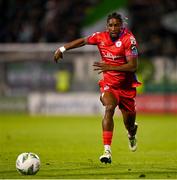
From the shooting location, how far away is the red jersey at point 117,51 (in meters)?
12.0

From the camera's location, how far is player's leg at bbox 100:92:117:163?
11.4 meters

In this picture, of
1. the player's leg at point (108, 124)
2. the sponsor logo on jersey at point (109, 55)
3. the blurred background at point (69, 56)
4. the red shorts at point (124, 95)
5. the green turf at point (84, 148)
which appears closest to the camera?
the green turf at point (84, 148)

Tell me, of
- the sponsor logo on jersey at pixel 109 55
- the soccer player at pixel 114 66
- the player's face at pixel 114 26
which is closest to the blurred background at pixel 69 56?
the soccer player at pixel 114 66

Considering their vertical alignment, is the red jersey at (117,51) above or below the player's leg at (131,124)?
above

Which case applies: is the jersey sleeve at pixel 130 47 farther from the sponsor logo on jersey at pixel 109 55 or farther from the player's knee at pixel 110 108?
the player's knee at pixel 110 108

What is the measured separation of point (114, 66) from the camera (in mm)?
11969

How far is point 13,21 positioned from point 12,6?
2.70 feet

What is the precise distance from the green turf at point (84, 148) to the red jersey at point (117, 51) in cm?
133

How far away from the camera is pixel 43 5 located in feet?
109

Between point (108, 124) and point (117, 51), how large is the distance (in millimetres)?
1239

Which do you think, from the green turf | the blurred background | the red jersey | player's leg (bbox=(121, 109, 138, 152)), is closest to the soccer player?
the red jersey

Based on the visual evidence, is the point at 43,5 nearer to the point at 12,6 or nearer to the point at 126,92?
the point at 12,6

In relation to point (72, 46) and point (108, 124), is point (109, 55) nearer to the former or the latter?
point (72, 46)

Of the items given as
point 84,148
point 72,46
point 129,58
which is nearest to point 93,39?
point 72,46
